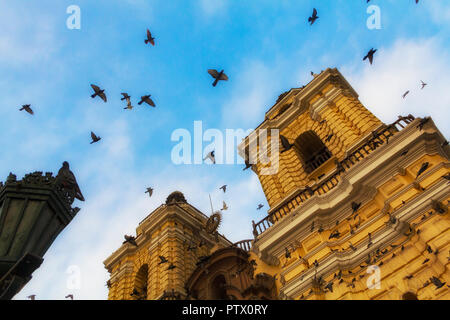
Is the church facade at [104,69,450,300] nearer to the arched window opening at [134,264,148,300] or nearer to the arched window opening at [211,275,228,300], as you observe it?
the arched window opening at [211,275,228,300]

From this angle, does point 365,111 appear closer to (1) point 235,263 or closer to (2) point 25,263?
(1) point 235,263

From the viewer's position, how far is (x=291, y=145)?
1639cm

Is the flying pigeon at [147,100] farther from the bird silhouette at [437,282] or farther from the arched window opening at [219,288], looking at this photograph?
the bird silhouette at [437,282]

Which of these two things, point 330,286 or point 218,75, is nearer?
point 330,286

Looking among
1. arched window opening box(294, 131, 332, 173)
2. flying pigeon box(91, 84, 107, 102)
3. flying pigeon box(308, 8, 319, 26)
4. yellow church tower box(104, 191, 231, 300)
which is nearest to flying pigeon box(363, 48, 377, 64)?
flying pigeon box(308, 8, 319, 26)

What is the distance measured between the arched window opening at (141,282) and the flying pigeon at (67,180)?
1757 centimetres

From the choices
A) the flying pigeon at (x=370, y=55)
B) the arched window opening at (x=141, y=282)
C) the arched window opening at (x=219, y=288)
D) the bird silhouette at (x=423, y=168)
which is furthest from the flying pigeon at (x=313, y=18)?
the arched window opening at (x=141, y=282)

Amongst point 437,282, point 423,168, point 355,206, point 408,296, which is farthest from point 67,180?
point 423,168

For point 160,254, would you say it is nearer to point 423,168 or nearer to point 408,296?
point 408,296

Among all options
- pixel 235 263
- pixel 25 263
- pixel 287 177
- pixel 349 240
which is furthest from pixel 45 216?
pixel 287 177

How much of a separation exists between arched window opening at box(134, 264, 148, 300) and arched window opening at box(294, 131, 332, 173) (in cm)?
1143

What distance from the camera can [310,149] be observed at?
17.3 m

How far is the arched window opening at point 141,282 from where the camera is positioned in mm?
20475

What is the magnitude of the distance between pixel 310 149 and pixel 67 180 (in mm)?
14612
